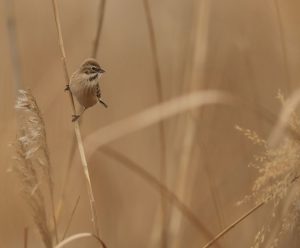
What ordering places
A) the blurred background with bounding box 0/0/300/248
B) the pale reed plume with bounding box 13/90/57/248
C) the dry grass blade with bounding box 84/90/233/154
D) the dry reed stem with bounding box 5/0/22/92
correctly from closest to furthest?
the pale reed plume with bounding box 13/90/57/248
the dry grass blade with bounding box 84/90/233/154
the dry reed stem with bounding box 5/0/22/92
the blurred background with bounding box 0/0/300/248

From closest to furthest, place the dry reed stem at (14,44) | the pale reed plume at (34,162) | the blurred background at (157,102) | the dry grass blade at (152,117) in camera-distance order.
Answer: the pale reed plume at (34,162) → the dry grass blade at (152,117) → the dry reed stem at (14,44) → the blurred background at (157,102)

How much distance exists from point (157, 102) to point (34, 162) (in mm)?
1540

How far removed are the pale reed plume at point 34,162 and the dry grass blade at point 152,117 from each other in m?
0.18

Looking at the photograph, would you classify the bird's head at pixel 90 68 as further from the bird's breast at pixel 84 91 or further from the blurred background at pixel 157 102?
the blurred background at pixel 157 102

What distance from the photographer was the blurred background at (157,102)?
1847 mm

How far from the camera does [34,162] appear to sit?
1270mm

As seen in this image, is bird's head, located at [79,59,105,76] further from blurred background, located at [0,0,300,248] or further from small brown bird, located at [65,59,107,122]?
blurred background, located at [0,0,300,248]

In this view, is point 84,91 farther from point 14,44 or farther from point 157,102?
point 157,102

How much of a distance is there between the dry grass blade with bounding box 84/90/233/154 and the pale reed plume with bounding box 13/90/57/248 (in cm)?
18

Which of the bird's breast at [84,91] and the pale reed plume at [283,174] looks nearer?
the pale reed plume at [283,174]

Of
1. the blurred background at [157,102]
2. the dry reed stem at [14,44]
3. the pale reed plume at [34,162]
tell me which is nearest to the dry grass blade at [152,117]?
the blurred background at [157,102]

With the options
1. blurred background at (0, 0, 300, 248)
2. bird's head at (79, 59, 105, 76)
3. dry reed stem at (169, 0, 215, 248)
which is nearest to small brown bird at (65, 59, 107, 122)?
bird's head at (79, 59, 105, 76)

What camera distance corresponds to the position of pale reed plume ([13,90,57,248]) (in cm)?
119

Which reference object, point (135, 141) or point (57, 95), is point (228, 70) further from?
point (57, 95)
